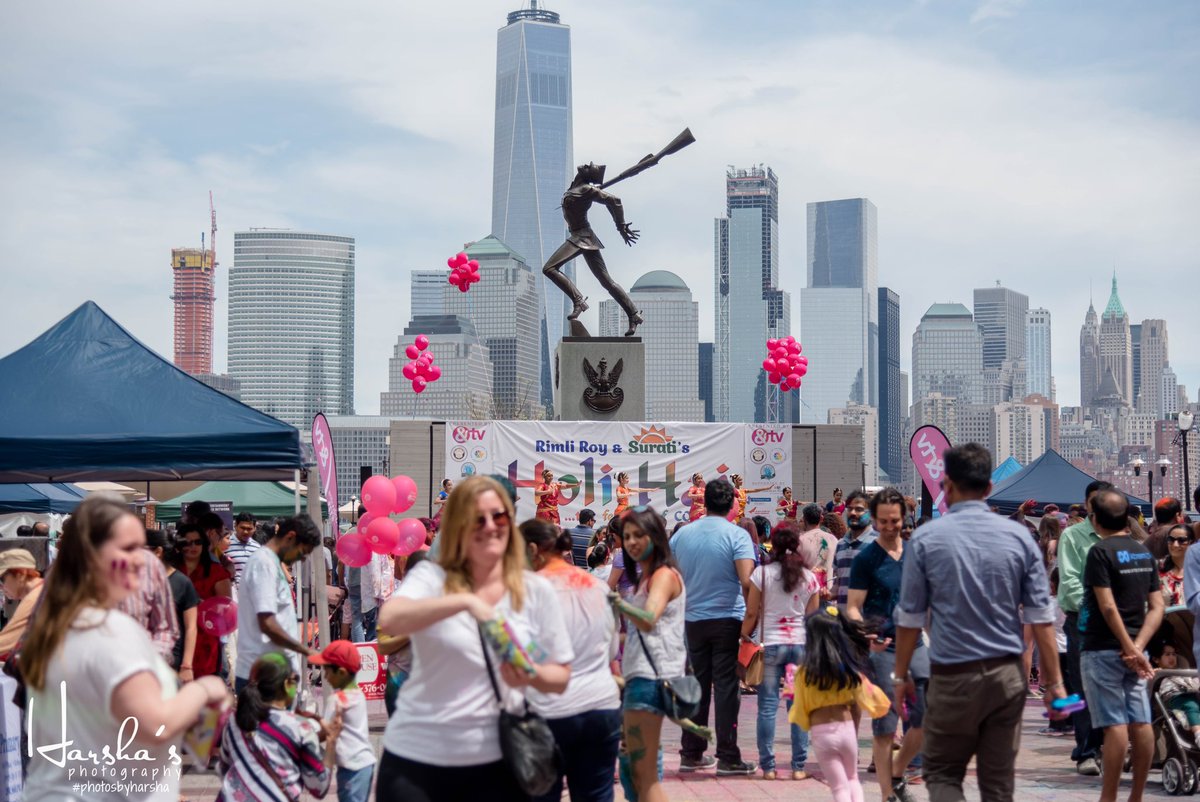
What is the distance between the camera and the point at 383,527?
10734 millimetres

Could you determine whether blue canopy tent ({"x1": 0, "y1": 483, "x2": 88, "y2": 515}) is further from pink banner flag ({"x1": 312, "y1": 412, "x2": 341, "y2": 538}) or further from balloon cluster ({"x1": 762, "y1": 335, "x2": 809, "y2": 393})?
balloon cluster ({"x1": 762, "y1": 335, "x2": 809, "y2": 393})

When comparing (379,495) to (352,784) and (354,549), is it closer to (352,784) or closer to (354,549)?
(354,549)

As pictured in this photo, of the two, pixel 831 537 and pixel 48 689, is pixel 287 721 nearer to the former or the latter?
pixel 48 689

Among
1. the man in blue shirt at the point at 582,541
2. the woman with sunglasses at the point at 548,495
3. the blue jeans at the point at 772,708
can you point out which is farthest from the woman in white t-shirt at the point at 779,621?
the woman with sunglasses at the point at 548,495

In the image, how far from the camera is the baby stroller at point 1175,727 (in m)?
8.13

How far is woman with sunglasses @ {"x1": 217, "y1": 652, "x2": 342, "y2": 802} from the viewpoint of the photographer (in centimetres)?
578

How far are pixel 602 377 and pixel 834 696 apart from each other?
16.0 meters

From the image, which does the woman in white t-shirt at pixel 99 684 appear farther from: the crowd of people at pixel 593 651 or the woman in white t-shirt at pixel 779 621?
the woman in white t-shirt at pixel 779 621

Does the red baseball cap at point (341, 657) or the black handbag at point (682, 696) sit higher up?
the red baseball cap at point (341, 657)

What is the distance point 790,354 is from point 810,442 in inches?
140

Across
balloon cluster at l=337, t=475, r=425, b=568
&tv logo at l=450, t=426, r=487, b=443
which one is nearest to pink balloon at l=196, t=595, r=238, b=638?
balloon cluster at l=337, t=475, r=425, b=568

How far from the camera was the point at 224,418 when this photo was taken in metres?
9.52

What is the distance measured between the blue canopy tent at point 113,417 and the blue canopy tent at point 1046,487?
1627 centimetres

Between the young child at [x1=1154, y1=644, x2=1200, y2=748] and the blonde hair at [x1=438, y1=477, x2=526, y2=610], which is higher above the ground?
the blonde hair at [x1=438, y1=477, x2=526, y2=610]
